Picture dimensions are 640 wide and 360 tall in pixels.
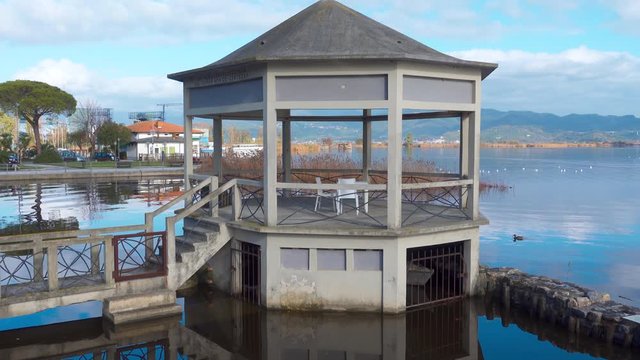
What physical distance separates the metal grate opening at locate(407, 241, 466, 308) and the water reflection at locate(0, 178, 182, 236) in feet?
52.0

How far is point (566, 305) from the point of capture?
1229 cm

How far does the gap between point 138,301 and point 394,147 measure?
235 inches

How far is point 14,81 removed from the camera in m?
76.6

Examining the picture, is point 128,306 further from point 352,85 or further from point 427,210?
point 427,210

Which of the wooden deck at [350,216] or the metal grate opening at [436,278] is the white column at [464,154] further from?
the metal grate opening at [436,278]

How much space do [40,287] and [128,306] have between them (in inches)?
65.5

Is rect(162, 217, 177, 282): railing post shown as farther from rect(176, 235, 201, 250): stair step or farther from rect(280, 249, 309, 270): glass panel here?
rect(280, 249, 309, 270): glass panel

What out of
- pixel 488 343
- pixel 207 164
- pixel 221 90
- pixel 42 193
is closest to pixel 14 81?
pixel 207 164

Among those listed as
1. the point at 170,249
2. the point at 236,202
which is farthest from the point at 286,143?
the point at 170,249

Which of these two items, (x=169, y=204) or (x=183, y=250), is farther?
(x=169, y=204)

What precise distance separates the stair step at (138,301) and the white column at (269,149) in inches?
99.5

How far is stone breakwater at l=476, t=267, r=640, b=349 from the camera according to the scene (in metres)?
11.2

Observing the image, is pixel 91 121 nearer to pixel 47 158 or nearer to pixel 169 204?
pixel 47 158

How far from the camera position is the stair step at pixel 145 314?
12117 mm
